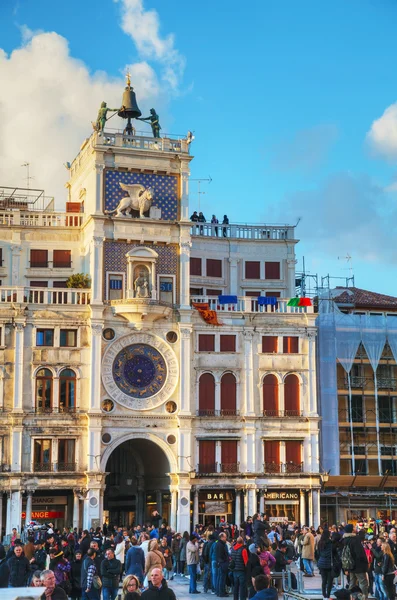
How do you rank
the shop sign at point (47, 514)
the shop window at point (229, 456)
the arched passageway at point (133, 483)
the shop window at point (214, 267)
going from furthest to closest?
the shop window at point (214, 267), the arched passageway at point (133, 483), the shop window at point (229, 456), the shop sign at point (47, 514)

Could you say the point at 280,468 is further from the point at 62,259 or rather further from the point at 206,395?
the point at 62,259

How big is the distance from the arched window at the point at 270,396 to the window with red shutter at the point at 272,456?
1680 mm

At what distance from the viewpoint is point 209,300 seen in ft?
211

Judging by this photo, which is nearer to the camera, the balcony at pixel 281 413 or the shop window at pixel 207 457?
the shop window at pixel 207 457

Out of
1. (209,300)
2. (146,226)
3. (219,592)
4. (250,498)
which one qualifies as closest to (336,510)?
(250,498)

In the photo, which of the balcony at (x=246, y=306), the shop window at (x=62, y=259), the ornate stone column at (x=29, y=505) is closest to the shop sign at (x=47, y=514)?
the ornate stone column at (x=29, y=505)

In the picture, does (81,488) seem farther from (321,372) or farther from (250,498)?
(321,372)

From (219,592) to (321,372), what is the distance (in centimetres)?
3136

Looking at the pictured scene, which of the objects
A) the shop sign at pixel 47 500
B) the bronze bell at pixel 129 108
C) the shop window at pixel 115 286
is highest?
the bronze bell at pixel 129 108

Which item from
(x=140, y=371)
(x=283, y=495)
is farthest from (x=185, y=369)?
(x=283, y=495)

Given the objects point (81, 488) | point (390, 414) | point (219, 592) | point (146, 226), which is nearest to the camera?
point (219, 592)

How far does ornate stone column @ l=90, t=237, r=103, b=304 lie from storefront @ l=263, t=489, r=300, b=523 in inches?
586

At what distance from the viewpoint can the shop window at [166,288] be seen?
6291 centimetres

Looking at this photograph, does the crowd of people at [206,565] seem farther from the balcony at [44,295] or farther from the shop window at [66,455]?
the balcony at [44,295]
